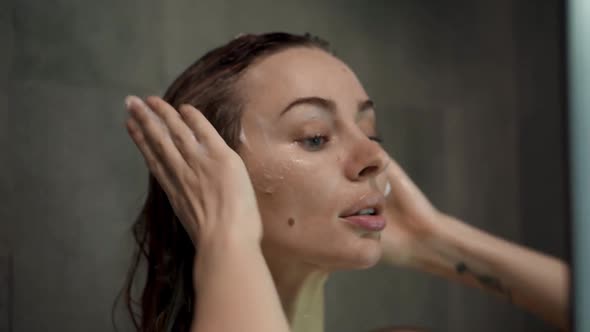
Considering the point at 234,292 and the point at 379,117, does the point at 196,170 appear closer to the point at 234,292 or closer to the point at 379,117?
the point at 234,292

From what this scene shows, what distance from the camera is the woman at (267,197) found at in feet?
1.96

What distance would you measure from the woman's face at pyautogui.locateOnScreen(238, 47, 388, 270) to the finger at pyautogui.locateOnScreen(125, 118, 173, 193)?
3.5 inches

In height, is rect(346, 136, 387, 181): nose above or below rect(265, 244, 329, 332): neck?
above

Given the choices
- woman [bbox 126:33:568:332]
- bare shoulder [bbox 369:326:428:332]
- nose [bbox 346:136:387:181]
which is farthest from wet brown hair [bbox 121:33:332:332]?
bare shoulder [bbox 369:326:428:332]

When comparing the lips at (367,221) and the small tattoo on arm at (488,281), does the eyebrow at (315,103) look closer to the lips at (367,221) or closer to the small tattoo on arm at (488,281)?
the lips at (367,221)

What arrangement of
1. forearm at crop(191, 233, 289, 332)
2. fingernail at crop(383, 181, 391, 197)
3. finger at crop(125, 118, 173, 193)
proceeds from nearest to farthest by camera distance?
1. forearm at crop(191, 233, 289, 332)
2. finger at crop(125, 118, 173, 193)
3. fingernail at crop(383, 181, 391, 197)

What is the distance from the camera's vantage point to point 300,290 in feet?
2.44

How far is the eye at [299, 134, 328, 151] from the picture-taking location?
682mm

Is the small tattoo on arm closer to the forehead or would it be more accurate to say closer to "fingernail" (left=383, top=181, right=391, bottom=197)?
"fingernail" (left=383, top=181, right=391, bottom=197)

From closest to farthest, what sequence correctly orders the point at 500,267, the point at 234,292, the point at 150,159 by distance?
the point at 234,292 < the point at 150,159 < the point at 500,267

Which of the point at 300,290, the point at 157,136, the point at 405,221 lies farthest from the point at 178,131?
the point at 405,221

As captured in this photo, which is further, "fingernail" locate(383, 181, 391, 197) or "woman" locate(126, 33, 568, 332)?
"fingernail" locate(383, 181, 391, 197)

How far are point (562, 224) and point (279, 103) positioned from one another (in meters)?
0.33

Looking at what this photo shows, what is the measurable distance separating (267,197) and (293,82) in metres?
0.13
